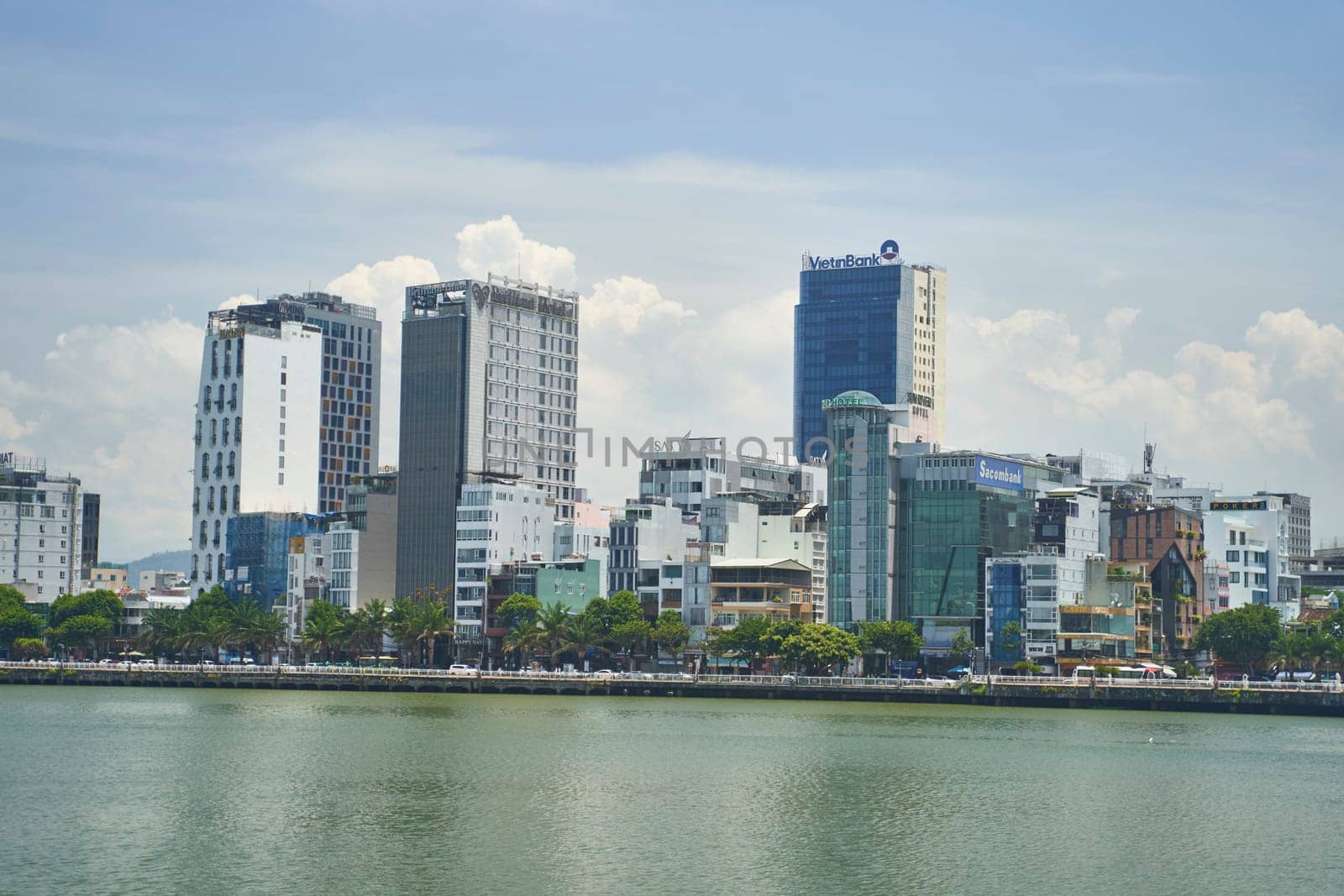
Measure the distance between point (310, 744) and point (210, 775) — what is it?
23602 mm

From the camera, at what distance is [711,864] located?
83.4m

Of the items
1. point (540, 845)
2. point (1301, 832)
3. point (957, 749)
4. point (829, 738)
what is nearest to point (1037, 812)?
point (1301, 832)

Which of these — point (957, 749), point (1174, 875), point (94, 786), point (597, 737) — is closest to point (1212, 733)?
point (957, 749)

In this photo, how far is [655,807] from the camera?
102 metres

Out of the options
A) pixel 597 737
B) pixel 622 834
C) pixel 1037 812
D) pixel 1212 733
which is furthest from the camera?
pixel 1212 733

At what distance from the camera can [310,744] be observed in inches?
5404

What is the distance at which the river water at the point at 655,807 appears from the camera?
265ft

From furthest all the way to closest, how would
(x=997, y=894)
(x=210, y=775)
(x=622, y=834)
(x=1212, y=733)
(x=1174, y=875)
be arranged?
(x=1212, y=733)
(x=210, y=775)
(x=622, y=834)
(x=1174, y=875)
(x=997, y=894)

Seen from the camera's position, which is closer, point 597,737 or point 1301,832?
point 1301,832

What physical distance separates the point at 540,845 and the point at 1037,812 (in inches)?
1114

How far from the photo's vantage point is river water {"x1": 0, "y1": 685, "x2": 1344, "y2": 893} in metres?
80.9

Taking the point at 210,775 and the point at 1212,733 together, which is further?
the point at 1212,733

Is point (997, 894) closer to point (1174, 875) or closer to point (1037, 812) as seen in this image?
point (1174, 875)

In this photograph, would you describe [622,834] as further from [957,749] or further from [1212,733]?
[1212,733]
